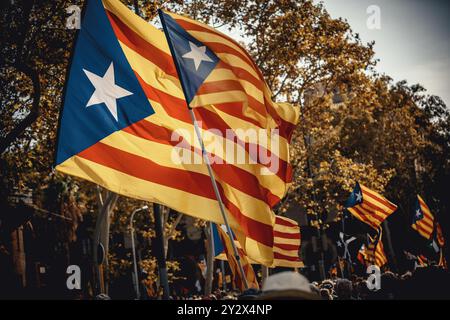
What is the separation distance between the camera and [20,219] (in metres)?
19.5

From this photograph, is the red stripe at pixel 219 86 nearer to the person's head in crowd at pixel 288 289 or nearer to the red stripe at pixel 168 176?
the red stripe at pixel 168 176

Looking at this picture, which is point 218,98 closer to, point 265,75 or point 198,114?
point 198,114

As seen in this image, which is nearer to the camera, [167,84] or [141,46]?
[141,46]

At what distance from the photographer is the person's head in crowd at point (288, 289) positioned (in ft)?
11.1

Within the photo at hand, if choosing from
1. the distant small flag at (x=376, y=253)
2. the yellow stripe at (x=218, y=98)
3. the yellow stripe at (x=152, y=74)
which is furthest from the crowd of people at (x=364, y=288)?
the distant small flag at (x=376, y=253)

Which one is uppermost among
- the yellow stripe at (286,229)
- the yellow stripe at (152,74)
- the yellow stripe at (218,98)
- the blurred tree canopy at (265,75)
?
the blurred tree canopy at (265,75)

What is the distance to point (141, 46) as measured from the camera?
7668 mm

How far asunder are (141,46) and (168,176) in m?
1.69

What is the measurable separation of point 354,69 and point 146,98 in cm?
1643

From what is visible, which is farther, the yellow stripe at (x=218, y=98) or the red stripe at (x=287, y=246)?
the red stripe at (x=287, y=246)

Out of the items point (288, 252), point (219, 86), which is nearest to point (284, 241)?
point (288, 252)

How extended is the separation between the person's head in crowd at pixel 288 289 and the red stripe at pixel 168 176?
363 centimetres
